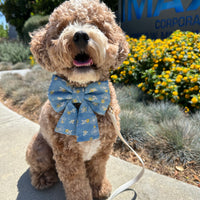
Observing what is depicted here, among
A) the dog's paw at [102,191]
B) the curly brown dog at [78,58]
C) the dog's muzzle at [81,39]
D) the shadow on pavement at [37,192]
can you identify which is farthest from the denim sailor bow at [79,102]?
the shadow on pavement at [37,192]

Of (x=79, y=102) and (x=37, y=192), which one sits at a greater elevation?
(x=79, y=102)

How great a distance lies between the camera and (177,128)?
104 inches

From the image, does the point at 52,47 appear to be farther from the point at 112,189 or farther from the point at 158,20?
the point at 158,20

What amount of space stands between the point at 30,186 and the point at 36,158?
0.43m

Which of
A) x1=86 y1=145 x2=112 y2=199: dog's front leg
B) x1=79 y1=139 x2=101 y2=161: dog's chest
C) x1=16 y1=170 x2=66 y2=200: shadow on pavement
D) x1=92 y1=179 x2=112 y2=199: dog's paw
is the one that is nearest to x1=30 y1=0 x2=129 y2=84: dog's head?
x1=79 y1=139 x2=101 y2=161: dog's chest

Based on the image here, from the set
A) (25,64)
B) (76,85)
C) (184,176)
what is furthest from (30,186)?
(25,64)

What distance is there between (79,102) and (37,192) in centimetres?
119

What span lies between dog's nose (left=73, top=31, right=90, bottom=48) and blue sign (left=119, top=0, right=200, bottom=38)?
225 inches

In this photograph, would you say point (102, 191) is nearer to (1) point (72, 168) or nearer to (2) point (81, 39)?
(1) point (72, 168)

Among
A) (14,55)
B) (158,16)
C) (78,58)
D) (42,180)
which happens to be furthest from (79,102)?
(14,55)

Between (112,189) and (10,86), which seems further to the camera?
(10,86)

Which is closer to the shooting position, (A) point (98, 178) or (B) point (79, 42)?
(B) point (79, 42)

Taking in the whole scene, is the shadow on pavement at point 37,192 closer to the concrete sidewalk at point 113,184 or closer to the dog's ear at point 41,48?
the concrete sidewalk at point 113,184

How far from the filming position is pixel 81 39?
128 cm
